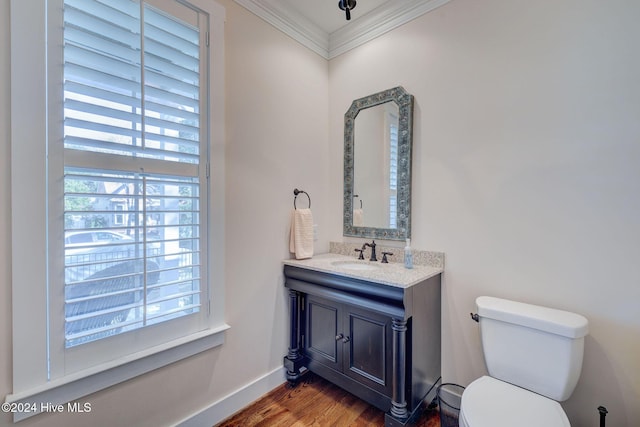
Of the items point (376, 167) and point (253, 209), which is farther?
point (376, 167)

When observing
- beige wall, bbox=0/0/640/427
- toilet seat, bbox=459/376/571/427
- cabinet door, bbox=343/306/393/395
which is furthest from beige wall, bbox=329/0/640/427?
cabinet door, bbox=343/306/393/395

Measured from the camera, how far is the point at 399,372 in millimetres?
1510

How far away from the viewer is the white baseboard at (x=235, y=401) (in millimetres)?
1588

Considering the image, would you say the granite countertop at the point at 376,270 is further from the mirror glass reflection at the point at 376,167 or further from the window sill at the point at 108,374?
the window sill at the point at 108,374

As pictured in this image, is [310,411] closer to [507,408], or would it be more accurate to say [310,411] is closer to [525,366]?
[507,408]

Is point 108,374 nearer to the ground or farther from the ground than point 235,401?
farther from the ground

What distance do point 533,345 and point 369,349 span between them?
2.68ft

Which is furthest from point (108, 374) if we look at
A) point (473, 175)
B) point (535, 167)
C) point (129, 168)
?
point (535, 167)

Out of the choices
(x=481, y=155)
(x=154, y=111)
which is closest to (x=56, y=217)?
(x=154, y=111)

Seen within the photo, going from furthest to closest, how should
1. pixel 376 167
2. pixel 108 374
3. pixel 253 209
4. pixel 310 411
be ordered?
pixel 376 167
pixel 253 209
pixel 310 411
pixel 108 374

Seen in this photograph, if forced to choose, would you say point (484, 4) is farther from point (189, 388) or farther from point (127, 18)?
point (189, 388)

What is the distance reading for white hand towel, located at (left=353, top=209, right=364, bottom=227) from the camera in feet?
7.36

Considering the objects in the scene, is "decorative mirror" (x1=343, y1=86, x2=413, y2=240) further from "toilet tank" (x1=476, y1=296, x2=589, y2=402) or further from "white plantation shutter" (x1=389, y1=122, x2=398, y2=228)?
"toilet tank" (x1=476, y1=296, x2=589, y2=402)

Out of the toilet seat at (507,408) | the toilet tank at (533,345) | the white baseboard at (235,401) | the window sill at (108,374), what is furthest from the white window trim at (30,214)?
the toilet tank at (533,345)
